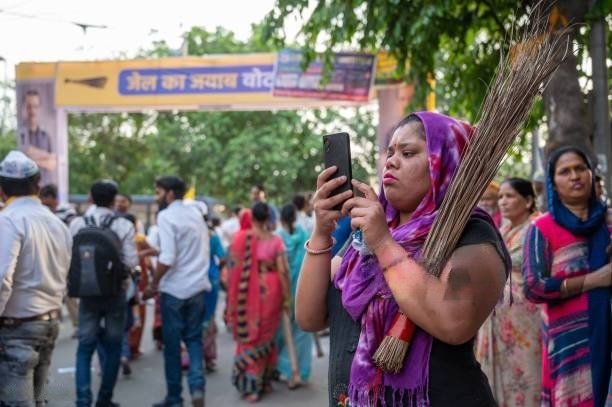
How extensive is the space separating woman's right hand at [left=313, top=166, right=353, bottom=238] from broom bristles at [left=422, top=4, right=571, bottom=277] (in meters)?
0.27

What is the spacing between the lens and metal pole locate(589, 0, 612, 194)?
462 cm

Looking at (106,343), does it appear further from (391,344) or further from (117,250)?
(391,344)

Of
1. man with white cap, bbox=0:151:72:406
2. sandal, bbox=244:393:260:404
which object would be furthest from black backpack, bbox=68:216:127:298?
sandal, bbox=244:393:260:404

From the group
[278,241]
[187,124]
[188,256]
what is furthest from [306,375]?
[187,124]

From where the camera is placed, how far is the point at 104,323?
5715 millimetres

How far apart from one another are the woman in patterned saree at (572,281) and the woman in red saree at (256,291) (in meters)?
3.07

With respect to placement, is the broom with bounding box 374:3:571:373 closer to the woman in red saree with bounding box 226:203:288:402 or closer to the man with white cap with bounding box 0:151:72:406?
the man with white cap with bounding box 0:151:72:406

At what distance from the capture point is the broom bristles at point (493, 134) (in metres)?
1.89

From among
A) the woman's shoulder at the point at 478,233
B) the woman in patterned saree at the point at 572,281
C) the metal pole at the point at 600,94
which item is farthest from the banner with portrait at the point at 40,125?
the woman's shoulder at the point at 478,233

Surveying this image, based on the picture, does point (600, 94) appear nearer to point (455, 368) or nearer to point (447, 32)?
point (447, 32)

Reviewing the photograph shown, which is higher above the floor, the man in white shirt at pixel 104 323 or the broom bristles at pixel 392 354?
the broom bristles at pixel 392 354

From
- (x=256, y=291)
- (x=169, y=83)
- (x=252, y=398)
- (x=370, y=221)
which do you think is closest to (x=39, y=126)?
(x=169, y=83)

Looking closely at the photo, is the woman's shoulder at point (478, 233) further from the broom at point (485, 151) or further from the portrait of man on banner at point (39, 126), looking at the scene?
the portrait of man on banner at point (39, 126)

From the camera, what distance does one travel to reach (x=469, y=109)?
20.0ft
